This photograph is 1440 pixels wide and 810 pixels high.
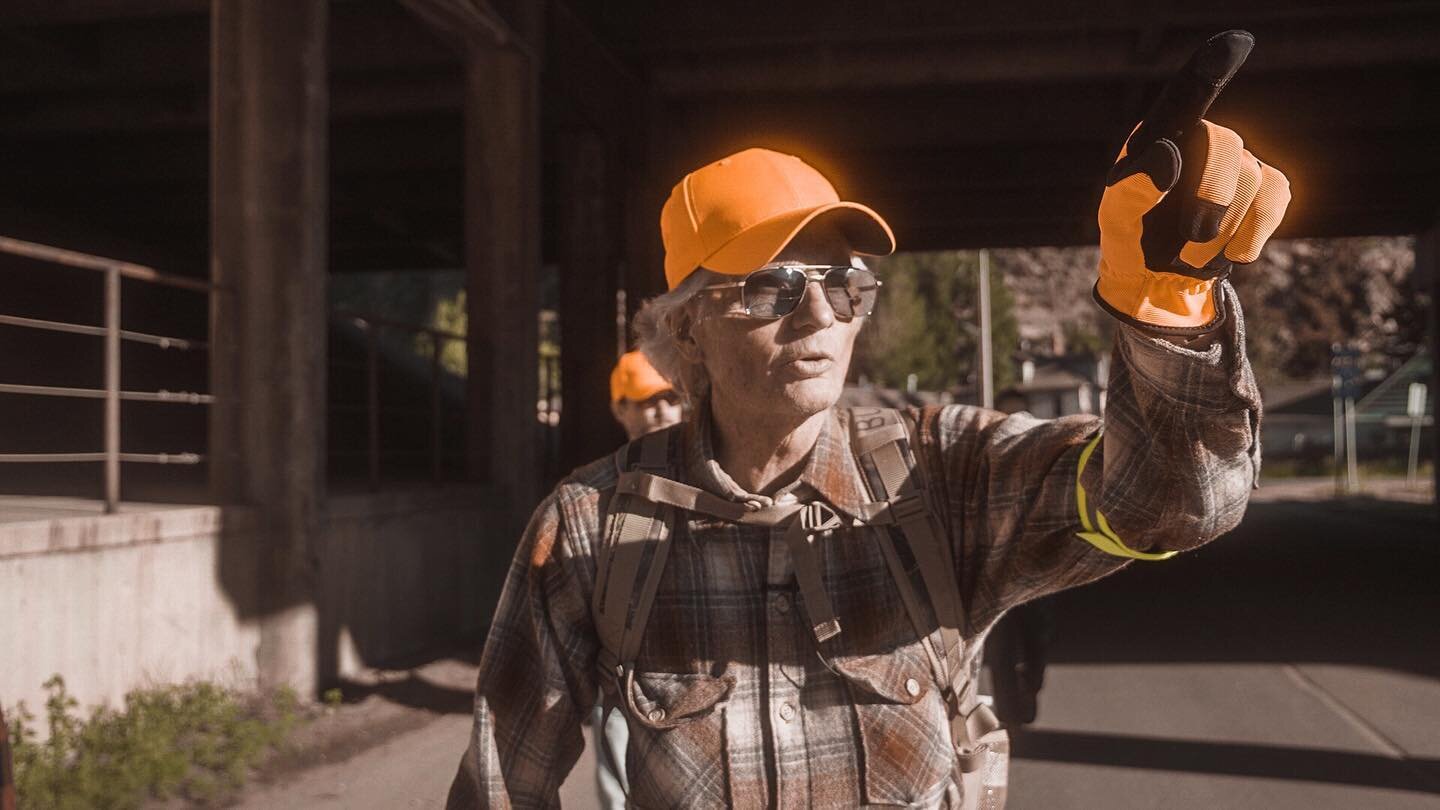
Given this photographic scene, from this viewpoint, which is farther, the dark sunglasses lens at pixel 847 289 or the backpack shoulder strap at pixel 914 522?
the dark sunglasses lens at pixel 847 289

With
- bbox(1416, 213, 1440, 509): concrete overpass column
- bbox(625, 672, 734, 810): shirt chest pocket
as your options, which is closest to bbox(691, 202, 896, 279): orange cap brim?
bbox(625, 672, 734, 810): shirt chest pocket

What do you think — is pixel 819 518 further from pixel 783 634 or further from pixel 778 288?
pixel 778 288

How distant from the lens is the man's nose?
214 centimetres

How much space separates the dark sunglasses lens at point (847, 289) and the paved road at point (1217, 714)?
13.4 feet

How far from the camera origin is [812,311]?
214cm

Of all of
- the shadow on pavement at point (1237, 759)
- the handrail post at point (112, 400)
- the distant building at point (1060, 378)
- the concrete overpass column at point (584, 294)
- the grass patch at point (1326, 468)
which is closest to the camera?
the shadow on pavement at point (1237, 759)

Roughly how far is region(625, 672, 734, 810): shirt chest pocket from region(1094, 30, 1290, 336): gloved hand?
0.84 meters

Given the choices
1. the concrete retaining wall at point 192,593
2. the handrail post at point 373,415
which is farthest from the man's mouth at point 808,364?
the handrail post at point 373,415

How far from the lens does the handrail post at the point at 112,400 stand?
654cm

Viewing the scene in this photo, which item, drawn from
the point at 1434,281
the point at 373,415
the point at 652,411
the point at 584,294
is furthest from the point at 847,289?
the point at 1434,281

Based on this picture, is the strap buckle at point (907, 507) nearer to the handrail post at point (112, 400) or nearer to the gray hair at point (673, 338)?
the gray hair at point (673, 338)

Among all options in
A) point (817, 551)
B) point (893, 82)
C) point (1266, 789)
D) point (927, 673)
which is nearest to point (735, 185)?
point (817, 551)

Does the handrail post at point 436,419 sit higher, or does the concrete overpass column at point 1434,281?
the concrete overpass column at point 1434,281

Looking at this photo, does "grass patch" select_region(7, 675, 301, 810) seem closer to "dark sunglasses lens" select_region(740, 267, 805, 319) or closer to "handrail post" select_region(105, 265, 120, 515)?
"handrail post" select_region(105, 265, 120, 515)
